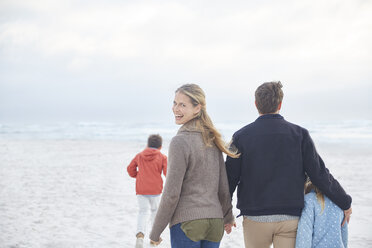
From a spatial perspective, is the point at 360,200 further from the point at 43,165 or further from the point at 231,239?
the point at 43,165

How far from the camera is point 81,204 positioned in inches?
263

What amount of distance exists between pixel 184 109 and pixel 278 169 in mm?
781

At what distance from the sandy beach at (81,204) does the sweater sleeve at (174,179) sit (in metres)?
2.71

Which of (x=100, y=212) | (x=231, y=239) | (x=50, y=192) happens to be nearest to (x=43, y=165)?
(x=50, y=192)

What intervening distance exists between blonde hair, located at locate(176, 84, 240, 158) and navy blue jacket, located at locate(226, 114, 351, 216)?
0.54 feet

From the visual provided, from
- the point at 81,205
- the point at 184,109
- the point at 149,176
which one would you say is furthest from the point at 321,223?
the point at 81,205

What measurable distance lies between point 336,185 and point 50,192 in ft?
22.2

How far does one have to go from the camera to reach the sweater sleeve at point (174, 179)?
86.0 inches

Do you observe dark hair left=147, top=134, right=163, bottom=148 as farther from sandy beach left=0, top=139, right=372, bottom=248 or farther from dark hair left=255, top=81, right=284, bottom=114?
dark hair left=255, top=81, right=284, bottom=114

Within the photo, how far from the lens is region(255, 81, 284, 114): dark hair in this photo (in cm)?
240

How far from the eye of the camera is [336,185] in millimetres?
2422

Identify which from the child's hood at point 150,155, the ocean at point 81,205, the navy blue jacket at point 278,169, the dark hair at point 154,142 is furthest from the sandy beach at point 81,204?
the navy blue jacket at point 278,169

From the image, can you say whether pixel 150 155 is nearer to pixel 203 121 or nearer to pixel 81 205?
pixel 203 121

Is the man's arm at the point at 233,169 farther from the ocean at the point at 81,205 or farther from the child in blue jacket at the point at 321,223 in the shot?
the ocean at the point at 81,205
